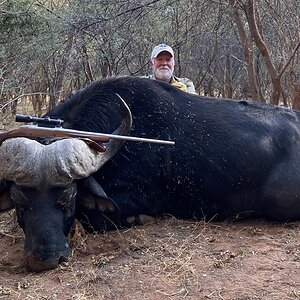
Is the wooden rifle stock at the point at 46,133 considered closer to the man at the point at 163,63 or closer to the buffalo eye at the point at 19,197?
the buffalo eye at the point at 19,197

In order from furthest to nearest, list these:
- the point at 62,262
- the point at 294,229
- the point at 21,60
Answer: the point at 21,60
the point at 294,229
the point at 62,262

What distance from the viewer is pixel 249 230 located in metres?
5.40

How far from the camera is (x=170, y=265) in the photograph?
439 centimetres

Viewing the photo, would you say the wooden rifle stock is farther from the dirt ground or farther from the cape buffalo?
the dirt ground

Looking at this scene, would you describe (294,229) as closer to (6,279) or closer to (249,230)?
(249,230)

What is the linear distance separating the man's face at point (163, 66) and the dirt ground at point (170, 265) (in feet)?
9.40

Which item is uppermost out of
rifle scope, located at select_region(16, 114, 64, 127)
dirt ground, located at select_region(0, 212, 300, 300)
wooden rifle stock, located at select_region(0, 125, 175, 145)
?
rifle scope, located at select_region(16, 114, 64, 127)

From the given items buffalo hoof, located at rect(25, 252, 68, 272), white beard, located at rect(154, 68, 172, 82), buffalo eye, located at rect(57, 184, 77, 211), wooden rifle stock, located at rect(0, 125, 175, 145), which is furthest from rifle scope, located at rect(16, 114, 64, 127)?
white beard, located at rect(154, 68, 172, 82)

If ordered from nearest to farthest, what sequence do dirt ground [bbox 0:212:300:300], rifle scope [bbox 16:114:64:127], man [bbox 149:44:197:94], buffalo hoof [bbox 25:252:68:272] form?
dirt ground [bbox 0:212:300:300] < buffalo hoof [bbox 25:252:68:272] < rifle scope [bbox 16:114:64:127] < man [bbox 149:44:197:94]

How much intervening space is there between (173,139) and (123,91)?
69 cm

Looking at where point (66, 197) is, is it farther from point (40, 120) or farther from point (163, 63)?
point (163, 63)

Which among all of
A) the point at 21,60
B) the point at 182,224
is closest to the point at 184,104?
the point at 182,224

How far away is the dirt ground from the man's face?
2866mm

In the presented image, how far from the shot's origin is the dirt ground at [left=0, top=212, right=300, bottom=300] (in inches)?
155
